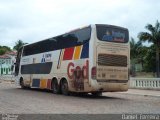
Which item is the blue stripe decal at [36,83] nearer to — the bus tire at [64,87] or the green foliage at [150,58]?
the bus tire at [64,87]

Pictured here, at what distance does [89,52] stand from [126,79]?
2796 millimetres

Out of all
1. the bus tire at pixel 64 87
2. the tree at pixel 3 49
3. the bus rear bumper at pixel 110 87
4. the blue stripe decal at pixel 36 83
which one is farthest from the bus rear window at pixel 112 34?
the tree at pixel 3 49

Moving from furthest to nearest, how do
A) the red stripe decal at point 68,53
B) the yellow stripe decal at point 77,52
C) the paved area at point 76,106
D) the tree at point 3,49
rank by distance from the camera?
the tree at point 3,49
the red stripe decal at point 68,53
the yellow stripe decal at point 77,52
the paved area at point 76,106

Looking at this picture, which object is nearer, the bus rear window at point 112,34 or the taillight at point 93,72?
the taillight at point 93,72

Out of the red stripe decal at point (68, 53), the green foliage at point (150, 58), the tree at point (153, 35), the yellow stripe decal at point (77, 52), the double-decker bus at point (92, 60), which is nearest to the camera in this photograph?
the double-decker bus at point (92, 60)

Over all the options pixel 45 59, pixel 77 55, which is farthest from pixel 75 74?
pixel 45 59

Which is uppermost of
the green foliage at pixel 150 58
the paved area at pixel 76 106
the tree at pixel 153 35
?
the tree at pixel 153 35

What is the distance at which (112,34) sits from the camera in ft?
69.7

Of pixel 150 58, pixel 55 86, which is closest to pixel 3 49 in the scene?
pixel 150 58

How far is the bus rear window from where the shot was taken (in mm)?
20812

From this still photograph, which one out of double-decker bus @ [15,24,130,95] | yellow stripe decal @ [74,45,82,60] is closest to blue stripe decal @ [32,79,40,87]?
double-decker bus @ [15,24,130,95]

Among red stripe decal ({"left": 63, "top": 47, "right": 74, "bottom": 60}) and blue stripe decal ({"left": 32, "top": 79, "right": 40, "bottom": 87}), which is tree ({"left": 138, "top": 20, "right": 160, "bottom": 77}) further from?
red stripe decal ({"left": 63, "top": 47, "right": 74, "bottom": 60})

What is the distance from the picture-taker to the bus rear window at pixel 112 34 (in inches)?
819

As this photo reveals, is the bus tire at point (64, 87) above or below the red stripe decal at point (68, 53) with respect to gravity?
below
